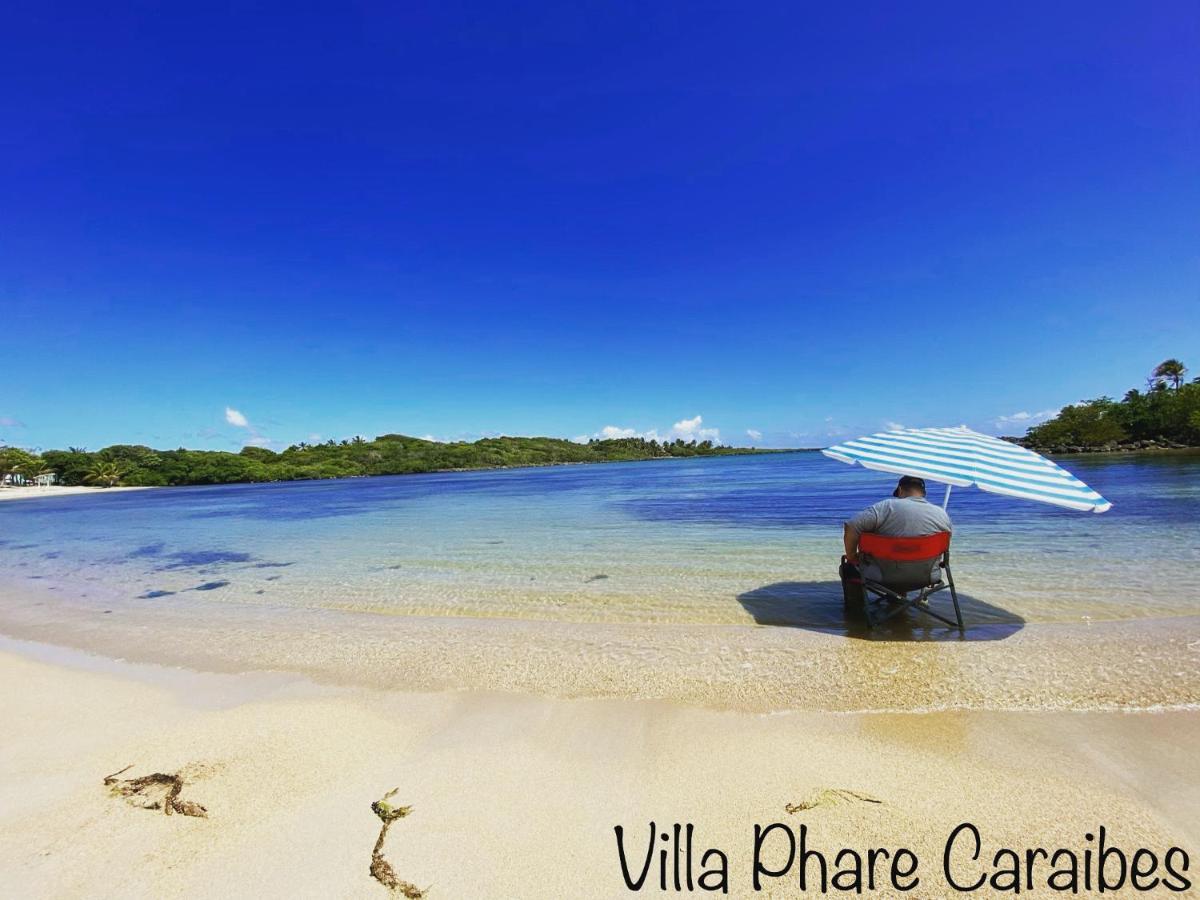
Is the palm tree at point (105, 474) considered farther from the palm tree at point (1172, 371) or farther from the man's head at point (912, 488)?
the palm tree at point (1172, 371)

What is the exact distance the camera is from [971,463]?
5688mm

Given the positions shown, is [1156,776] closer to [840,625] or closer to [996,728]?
[996,728]

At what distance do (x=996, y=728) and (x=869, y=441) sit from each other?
392cm

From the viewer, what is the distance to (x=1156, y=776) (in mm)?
3178

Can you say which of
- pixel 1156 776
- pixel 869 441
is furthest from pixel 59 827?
pixel 869 441

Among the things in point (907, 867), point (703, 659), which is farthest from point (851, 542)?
point (907, 867)

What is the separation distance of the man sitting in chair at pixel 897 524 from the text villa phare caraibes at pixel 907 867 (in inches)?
134

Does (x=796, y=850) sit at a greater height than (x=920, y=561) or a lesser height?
lesser

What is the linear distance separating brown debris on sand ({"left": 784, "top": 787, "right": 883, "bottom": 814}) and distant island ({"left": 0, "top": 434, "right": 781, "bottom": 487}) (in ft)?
455

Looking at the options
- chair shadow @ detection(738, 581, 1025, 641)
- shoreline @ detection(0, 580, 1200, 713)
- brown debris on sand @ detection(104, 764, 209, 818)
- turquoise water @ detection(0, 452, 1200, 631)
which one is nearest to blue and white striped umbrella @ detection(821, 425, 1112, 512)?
shoreline @ detection(0, 580, 1200, 713)

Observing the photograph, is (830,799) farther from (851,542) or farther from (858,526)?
(851,542)

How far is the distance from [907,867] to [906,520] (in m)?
4.09

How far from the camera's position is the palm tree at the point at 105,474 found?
343 ft

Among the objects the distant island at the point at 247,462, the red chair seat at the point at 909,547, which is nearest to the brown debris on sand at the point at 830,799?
the red chair seat at the point at 909,547
